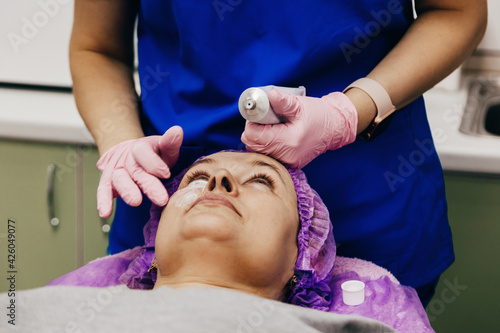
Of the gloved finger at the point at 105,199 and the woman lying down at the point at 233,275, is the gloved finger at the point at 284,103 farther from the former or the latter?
the gloved finger at the point at 105,199

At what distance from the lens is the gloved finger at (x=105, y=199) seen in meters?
1.03

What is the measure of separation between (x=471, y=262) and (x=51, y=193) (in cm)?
122

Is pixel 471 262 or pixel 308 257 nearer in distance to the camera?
pixel 308 257

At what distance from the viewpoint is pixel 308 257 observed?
3.31 ft

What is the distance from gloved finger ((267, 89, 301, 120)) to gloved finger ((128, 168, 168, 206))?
0.83 ft

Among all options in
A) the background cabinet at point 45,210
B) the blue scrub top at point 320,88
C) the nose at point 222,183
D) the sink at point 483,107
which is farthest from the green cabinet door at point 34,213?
the sink at point 483,107

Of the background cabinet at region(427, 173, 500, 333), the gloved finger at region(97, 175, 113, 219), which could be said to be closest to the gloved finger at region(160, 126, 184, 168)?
the gloved finger at region(97, 175, 113, 219)

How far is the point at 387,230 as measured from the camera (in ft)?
3.68

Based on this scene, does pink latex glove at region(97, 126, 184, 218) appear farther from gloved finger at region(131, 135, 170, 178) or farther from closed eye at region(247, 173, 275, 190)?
closed eye at region(247, 173, 275, 190)

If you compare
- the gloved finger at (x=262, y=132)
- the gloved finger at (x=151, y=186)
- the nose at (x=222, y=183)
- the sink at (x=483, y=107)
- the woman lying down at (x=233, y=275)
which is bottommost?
the sink at (x=483, y=107)

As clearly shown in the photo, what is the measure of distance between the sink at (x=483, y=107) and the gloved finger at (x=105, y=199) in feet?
3.68

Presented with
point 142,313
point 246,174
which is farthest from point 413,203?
point 142,313

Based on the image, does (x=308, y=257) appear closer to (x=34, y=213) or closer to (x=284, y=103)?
(x=284, y=103)

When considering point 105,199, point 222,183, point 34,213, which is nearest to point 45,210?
point 34,213
